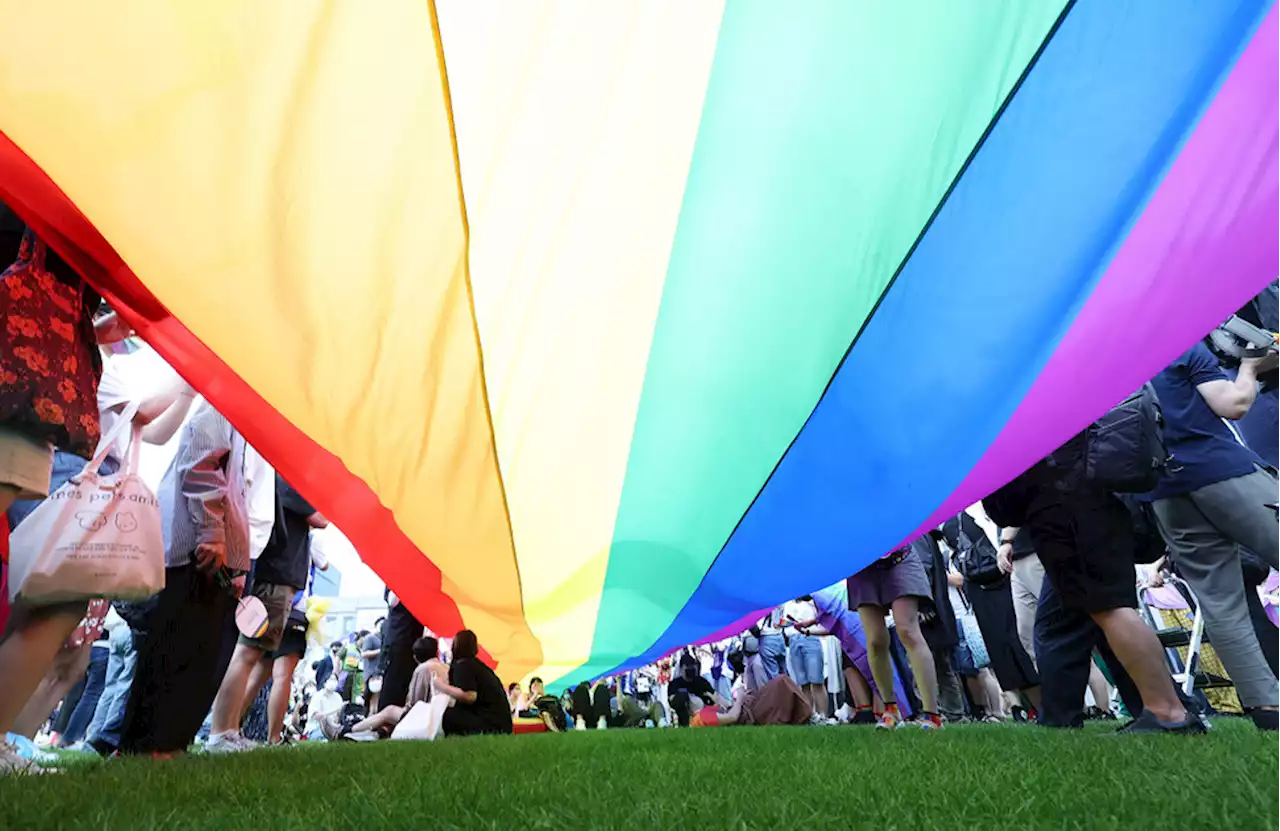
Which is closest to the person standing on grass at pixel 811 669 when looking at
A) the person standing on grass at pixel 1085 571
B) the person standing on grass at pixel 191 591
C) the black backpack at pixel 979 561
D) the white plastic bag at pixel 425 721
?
the black backpack at pixel 979 561

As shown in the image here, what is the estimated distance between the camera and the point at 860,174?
190cm

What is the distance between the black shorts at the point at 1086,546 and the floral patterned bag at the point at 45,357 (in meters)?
2.79

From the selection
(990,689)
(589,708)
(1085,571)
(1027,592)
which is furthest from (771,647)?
(1085,571)

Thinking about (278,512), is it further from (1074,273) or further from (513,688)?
(513,688)

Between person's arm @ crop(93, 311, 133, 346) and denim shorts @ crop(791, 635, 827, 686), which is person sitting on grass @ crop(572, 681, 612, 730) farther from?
person's arm @ crop(93, 311, 133, 346)

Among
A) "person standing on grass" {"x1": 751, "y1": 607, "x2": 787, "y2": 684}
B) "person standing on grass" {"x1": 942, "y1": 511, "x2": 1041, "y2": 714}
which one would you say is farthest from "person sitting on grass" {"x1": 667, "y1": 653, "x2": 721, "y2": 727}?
"person standing on grass" {"x1": 942, "y1": 511, "x2": 1041, "y2": 714}

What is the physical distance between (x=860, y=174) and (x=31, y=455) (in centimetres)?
194

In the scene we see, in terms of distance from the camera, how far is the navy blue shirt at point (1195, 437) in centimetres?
240

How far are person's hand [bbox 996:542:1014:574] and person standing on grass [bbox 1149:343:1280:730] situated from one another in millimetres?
872

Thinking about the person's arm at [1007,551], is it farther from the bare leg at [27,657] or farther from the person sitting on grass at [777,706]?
the bare leg at [27,657]

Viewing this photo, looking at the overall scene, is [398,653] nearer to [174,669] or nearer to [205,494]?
[174,669]

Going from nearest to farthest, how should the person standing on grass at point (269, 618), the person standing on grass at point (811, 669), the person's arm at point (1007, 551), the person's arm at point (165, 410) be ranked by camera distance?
the person's arm at point (165, 410)
the person standing on grass at point (269, 618)
the person's arm at point (1007, 551)
the person standing on grass at point (811, 669)

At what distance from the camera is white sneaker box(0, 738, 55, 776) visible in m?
1.50

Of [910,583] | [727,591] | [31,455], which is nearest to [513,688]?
[727,591]
